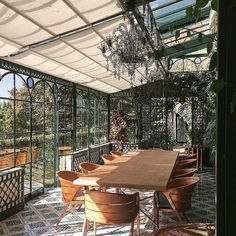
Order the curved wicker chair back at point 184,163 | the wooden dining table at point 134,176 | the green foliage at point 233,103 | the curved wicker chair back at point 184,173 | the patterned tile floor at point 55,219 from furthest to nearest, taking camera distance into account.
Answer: the curved wicker chair back at point 184,163 < the curved wicker chair back at point 184,173 < the patterned tile floor at point 55,219 < the wooden dining table at point 134,176 < the green foliage at point 233,103

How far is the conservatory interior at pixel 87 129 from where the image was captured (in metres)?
3.96

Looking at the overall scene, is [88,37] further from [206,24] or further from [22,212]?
[206,24]

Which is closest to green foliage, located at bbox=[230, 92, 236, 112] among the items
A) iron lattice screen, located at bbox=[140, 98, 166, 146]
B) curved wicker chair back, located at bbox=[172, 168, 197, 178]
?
curved wicker chair back, located at bbox=[172, 168, 197, 178]

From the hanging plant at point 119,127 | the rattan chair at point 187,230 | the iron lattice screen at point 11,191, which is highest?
the hanging plant at point 119,127

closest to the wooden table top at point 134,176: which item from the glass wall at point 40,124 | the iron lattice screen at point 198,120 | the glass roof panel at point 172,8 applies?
the glass wall at point 40,124

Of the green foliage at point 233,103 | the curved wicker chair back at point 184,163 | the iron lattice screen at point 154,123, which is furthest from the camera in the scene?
the iron lattice screen at point 154,123

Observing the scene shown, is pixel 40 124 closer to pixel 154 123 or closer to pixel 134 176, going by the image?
pixel 134 176

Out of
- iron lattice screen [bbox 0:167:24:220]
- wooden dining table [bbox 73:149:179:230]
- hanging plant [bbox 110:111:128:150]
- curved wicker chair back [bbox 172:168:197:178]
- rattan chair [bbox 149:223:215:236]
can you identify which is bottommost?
iron lattice screen [bbox 0:167:24:220]

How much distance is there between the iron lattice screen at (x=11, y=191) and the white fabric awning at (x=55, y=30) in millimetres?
2058

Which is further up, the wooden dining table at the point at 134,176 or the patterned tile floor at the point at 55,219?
the wooden dining table at the point at 134,176

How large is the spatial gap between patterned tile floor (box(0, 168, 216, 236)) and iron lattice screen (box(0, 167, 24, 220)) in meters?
0.14

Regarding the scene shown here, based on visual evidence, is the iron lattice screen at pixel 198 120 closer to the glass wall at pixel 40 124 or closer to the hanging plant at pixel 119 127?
the hanging plant at pixel 119 127

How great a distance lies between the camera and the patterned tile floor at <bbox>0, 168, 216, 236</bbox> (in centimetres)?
479

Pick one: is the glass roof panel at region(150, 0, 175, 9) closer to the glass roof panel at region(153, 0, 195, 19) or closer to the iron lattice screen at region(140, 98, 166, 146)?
the glass roof panel at region(153, 0, 195, 19)
